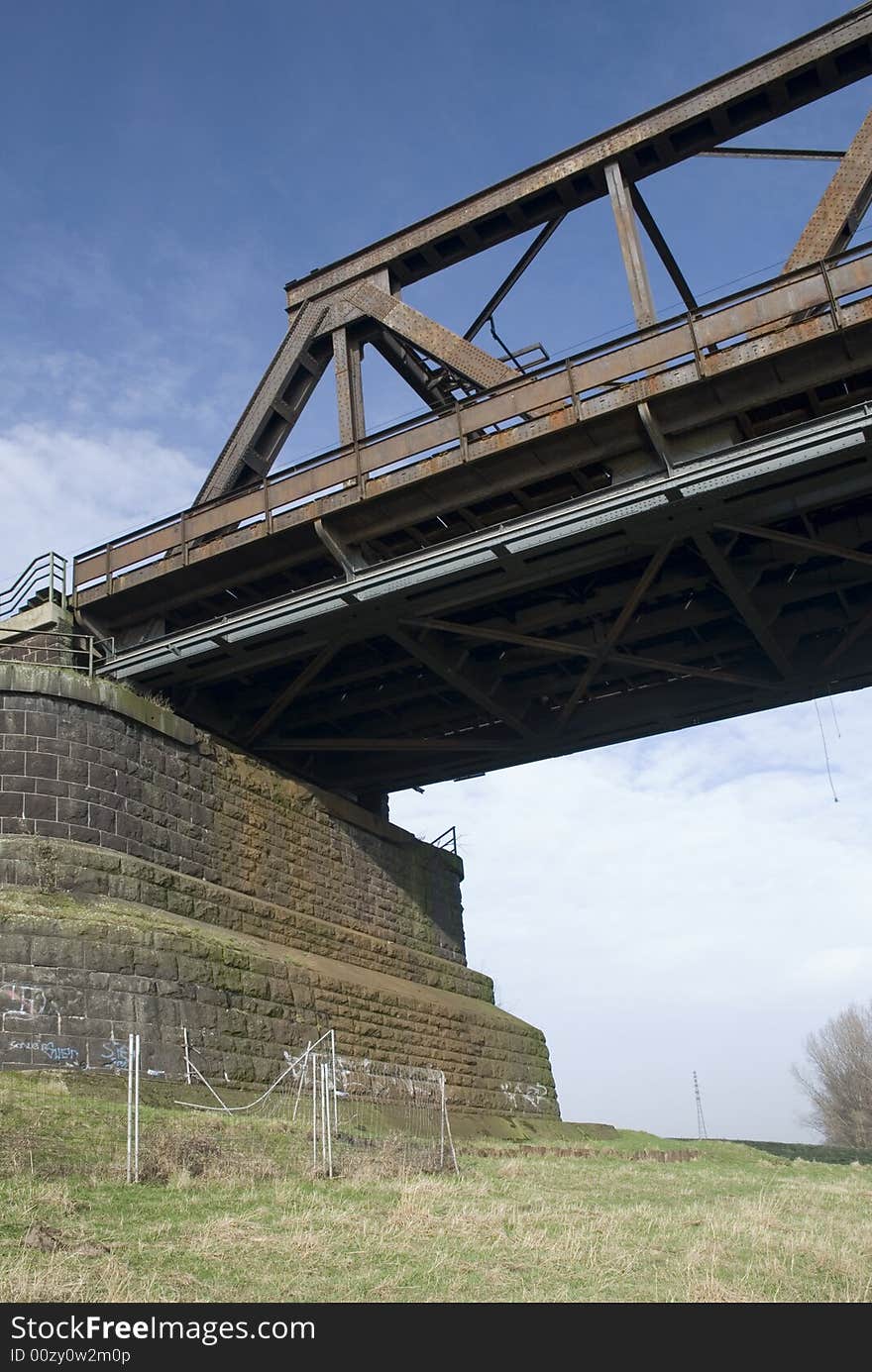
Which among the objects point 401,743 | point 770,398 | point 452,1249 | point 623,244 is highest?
point 623,244

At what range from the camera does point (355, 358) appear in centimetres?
2231

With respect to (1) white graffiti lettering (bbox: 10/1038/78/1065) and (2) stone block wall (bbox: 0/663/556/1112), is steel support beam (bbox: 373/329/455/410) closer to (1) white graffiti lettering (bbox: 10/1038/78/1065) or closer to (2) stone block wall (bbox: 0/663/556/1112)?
(2) stone block wall (bbox: 0/663/556/1112)

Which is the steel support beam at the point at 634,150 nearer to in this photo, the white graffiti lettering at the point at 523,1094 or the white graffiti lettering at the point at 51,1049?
the white graffiti lettering at the point at 51,1049

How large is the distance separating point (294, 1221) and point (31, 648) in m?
Answer: 14.2

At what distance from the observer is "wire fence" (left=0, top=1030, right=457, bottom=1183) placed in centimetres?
997

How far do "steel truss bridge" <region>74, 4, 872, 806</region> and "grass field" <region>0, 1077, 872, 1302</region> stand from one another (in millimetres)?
9363

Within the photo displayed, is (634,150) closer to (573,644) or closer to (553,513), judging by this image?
(553,513)

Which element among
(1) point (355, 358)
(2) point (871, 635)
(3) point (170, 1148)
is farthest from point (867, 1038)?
(3) point (170, 1148)

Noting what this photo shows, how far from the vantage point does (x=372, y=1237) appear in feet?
26.9

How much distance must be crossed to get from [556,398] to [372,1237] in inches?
493

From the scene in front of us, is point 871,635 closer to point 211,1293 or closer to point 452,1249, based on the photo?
point 452,1249

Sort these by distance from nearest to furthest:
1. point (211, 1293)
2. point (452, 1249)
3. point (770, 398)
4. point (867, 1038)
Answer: point (211, 1293), point (452, 1249), point (770, 398), point (867, 1038)

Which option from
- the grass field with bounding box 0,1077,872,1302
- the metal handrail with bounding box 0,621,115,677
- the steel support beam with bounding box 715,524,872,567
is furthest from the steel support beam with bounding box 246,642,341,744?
the grass field with bounding box 0,1077,872,1302

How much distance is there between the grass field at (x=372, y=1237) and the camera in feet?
21.9
